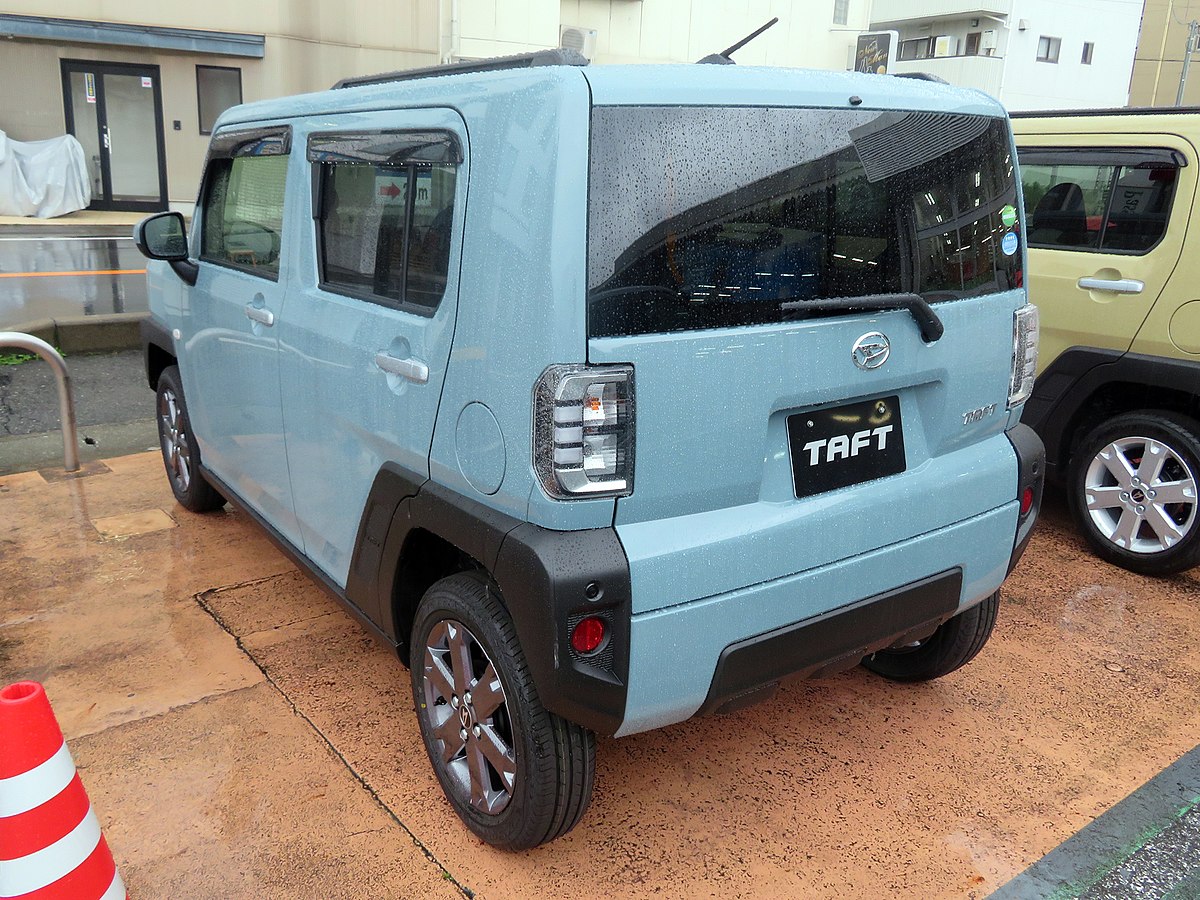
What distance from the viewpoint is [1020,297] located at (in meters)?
2.73

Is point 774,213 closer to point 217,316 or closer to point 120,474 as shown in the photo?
point 217,316

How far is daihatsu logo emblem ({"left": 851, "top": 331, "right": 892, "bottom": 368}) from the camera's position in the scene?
228 cm

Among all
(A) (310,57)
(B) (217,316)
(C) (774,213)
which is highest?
(A) (310,57)

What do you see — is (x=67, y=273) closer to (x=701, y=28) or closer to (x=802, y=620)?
(x=802, y=620)

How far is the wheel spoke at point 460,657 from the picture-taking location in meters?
Answer: 2.41

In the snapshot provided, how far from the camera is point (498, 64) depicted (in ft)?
7.77

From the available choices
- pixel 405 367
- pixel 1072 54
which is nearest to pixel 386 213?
pixel 405 367

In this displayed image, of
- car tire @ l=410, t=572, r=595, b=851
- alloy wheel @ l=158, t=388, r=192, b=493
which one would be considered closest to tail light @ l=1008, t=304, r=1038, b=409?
car tire @ l=410, t=572, r=595, b=851

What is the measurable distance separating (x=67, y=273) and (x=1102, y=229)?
38.5 feet

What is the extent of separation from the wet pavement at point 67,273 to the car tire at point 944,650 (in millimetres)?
7082

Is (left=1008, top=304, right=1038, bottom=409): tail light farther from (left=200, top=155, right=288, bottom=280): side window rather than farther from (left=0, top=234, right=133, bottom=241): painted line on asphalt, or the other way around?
(left=0, top=234, right=133, bottom=241): painted line on asphalt

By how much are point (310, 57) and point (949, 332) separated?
68.8ft

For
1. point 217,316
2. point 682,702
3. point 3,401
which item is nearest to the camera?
point 682,702

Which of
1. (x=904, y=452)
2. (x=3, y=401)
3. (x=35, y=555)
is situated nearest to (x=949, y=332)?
(x=904, y=452)
